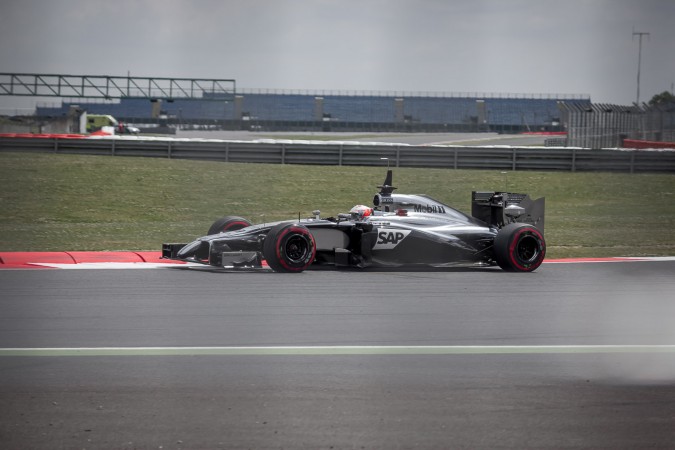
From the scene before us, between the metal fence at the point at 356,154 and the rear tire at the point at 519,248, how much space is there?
53.5 ft

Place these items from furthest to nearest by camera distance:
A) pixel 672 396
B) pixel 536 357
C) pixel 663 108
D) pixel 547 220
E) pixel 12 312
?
1. pixel 547 220
2. pixel 663 108
3. pixel 12 312
4. pixel 536 357
5. pixel 672 396

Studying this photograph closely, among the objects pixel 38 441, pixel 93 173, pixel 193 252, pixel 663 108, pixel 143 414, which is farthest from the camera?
pixel 93 173

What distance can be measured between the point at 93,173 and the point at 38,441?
73.1 feet

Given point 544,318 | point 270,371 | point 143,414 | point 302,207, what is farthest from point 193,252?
point 302,207

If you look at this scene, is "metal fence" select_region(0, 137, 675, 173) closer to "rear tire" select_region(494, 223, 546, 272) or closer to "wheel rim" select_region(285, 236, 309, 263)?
"rear tire" select_region(494, 223, 546, 272)

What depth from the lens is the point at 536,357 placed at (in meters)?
7.82

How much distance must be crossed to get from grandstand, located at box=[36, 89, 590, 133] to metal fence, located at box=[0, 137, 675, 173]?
39.4 metres

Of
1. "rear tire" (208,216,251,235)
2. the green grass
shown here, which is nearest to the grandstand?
the green grass

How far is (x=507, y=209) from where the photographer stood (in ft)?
50.1

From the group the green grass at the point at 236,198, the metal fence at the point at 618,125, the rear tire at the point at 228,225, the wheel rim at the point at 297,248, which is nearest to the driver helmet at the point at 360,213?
the wheel rim at the point at 297,248

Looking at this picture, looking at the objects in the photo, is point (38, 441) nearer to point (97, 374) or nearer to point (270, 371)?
point (97, 374)

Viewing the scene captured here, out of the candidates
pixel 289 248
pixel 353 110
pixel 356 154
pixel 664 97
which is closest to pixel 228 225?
pixel 289 248

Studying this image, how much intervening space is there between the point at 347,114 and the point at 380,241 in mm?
70604

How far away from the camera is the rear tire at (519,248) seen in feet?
47.0
